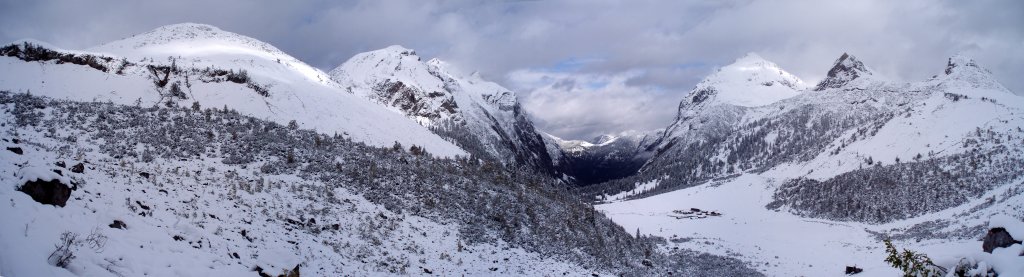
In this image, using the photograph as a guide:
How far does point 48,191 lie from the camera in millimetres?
14094

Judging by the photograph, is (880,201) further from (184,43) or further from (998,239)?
(184,43)

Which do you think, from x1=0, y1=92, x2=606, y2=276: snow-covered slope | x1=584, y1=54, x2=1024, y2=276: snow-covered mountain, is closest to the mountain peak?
x1=0, y1=92, x2=606, y2=276: snow-covered slope

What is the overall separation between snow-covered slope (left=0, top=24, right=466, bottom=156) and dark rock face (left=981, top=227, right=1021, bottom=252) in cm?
4898

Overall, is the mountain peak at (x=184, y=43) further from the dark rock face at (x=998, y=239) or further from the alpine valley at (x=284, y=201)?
the dark rock face at (x=998, y=239)

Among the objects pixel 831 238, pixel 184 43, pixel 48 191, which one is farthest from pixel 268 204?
pixel 184 43

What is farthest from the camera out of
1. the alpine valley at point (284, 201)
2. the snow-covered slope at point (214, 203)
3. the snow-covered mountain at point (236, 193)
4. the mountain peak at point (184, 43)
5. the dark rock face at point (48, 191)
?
the mountain peak at point (184, 43)

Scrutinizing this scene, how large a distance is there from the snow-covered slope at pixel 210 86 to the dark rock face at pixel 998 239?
4898cm

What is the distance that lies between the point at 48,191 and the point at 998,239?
2344 centimetres

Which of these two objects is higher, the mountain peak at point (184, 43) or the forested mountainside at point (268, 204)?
the mountain peak at point (184, 43)

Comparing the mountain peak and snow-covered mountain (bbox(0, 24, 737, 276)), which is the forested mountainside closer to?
snow-covered mountain (bbox(0, 24, 737, 276))

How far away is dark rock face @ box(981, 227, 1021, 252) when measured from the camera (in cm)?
1105

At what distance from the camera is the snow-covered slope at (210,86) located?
46.5 meters

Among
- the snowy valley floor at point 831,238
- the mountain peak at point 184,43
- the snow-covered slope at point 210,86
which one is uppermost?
the mountain peak at point 184,43

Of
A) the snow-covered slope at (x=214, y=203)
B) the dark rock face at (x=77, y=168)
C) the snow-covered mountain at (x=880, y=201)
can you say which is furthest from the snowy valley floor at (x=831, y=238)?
the dark rock face at (x=77, y=168)
